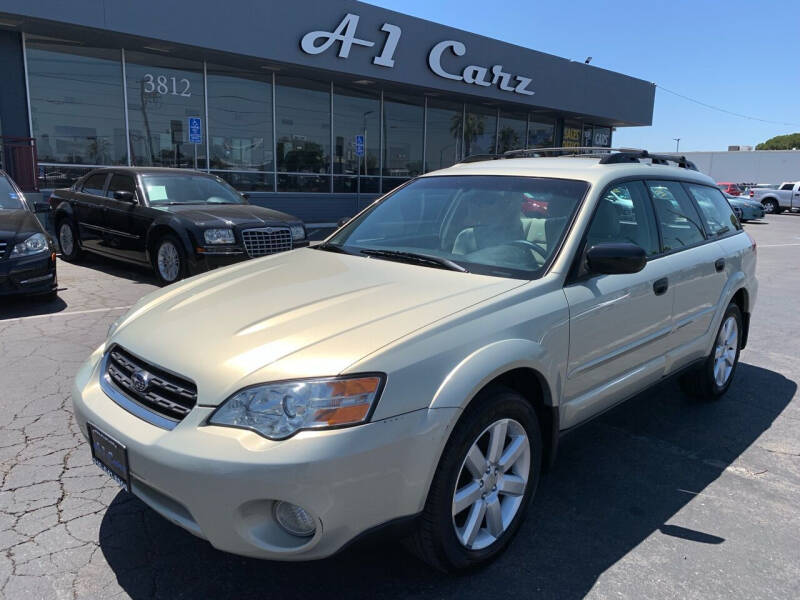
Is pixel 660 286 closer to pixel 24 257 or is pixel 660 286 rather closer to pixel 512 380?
pixel 512 380

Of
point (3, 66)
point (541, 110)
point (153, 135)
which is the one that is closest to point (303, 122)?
point (153, 135)

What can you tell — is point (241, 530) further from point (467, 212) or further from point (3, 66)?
point (3, 66)

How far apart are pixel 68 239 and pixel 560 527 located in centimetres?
954

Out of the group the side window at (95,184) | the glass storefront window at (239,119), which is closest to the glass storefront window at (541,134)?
the glass storefront window at (239,119)

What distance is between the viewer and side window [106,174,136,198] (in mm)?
8852

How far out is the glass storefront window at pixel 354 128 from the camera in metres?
19.3

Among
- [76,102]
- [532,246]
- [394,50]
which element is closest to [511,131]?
[394,50]

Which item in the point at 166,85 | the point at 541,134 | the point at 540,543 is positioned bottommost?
the point at 540,543

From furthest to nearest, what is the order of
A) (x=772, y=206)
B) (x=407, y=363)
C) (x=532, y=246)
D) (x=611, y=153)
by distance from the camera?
(x=772, y=206), (x=611, y=153), (x=532, y=246), (x=407, y=363)

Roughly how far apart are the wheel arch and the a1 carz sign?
14841 mm

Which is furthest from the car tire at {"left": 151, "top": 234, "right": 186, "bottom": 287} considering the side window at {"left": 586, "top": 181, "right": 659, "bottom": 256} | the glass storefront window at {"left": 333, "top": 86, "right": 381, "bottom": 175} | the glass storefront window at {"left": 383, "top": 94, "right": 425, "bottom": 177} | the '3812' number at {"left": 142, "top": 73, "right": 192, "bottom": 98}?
the glass storefront window at {"left": 383, "top": 94, "right": 425, "bottom": 177}

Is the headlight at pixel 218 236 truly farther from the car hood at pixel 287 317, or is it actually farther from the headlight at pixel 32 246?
the car hood at pixel 287 317

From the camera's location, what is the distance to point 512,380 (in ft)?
9.26

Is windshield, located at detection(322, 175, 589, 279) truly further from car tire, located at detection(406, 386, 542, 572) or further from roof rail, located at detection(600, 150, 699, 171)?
car tire, located at detection(406, 386, 542, 572)
